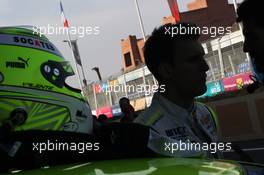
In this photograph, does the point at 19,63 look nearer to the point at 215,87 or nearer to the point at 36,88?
the point at 36,88

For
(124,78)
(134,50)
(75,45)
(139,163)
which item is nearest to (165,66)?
(139,163)

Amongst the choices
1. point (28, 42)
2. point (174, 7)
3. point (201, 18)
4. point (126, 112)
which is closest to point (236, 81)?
point (174, 7)

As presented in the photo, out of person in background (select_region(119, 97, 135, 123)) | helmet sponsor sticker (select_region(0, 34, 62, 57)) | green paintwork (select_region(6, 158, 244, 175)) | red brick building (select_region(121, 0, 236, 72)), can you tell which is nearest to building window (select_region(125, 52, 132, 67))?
red brick building (select_region(121, 0, 236, 72))

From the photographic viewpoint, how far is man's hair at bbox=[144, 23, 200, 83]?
274 centimetres

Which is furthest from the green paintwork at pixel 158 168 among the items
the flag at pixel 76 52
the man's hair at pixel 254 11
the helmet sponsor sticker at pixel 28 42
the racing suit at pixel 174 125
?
the flag at pixel 76 52

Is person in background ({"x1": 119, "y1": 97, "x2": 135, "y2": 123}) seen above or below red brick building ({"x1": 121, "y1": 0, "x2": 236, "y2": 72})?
below

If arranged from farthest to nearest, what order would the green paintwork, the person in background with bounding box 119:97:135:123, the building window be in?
1. the building window
2. the person in background with bounding box 119:97:135:123
3. the green paintwork

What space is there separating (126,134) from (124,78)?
92.2 ft

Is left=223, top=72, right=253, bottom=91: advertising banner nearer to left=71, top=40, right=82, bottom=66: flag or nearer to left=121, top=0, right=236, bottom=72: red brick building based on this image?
left=71, top=40, right=82, bottom=66: flag

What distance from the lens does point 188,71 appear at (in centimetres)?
268

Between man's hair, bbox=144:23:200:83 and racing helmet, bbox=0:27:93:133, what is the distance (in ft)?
1.56

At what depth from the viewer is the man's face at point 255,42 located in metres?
3.04

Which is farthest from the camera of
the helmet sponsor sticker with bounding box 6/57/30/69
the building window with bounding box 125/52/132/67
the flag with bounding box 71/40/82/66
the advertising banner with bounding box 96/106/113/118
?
the building window with bounding box 125/52/132/67

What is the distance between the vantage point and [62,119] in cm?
262
